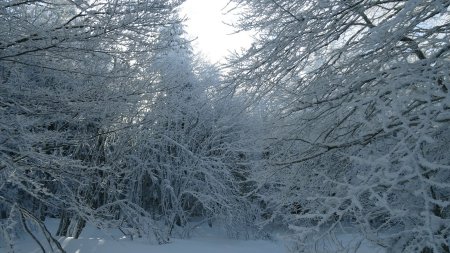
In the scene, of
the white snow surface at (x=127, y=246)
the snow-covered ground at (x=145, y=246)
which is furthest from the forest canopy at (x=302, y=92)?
the white snow surface at (x=127, y=246)

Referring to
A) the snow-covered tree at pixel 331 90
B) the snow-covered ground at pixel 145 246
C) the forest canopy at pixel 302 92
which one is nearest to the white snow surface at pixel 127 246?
the snow-covered ground at pixel 145 246

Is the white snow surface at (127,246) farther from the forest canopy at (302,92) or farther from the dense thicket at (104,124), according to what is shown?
the forest canopy at (302,92)

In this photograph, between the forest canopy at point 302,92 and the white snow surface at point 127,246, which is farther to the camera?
the white snow surface at point 127,246

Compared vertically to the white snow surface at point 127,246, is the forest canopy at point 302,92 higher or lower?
higher

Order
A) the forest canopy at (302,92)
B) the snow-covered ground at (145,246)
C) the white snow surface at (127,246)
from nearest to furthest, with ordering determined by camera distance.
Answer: the forest canopy at (302,92) < the snow-covered ground at (145,246) < the white snow surface at (127,246)

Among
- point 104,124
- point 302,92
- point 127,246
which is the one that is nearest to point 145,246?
point 127,246

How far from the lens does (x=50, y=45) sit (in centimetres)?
384

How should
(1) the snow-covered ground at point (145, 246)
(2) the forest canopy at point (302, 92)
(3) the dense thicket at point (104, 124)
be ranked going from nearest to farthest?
(2) the forest canopy at point (302, 92), (3) the dense thicket at point (104, 124), (1) the snow-covered ground at point (145, 246)

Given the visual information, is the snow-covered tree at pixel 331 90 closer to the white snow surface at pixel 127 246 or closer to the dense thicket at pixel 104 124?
the dense thicket at pixel 104 124

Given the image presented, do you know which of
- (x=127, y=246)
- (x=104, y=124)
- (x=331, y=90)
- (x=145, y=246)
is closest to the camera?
(x=331, y=90)

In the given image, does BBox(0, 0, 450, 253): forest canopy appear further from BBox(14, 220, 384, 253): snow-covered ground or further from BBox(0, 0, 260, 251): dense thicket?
BBox(14, 220, 384, 253): snow-covered ground

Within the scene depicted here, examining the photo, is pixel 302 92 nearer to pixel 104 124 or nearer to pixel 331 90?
pixel 331 90

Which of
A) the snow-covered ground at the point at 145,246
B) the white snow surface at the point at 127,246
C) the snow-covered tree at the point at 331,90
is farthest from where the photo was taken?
the white snow surface at the point at 127,246

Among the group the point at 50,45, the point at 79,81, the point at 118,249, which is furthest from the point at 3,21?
the point at 118,249
